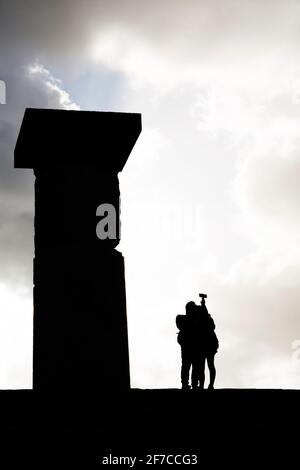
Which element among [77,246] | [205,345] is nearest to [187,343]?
[205,345]

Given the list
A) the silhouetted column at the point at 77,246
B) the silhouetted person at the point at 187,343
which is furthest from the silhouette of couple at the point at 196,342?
the silhouetted column at the point at 77,246

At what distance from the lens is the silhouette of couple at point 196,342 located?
45.0 feet

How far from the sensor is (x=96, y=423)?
488 inches

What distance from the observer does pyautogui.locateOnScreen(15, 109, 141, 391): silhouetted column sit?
13.1m

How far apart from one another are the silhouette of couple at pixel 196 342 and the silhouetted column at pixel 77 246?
902mm

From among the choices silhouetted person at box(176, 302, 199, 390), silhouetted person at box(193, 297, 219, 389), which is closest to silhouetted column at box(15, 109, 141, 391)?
silhouetted person at box(176, 302, 199, 390)

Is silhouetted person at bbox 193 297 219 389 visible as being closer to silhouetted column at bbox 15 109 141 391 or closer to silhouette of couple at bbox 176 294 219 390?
silhouette of couple at bbox 176 294 219 390

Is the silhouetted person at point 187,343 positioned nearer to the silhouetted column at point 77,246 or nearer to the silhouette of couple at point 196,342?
the silhouette of couple at point 196,342

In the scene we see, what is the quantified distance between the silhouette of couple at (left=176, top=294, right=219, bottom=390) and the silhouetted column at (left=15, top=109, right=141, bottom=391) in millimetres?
902

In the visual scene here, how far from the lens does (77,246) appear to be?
13.6 metres

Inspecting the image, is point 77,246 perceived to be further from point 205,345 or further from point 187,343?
point 205,345
